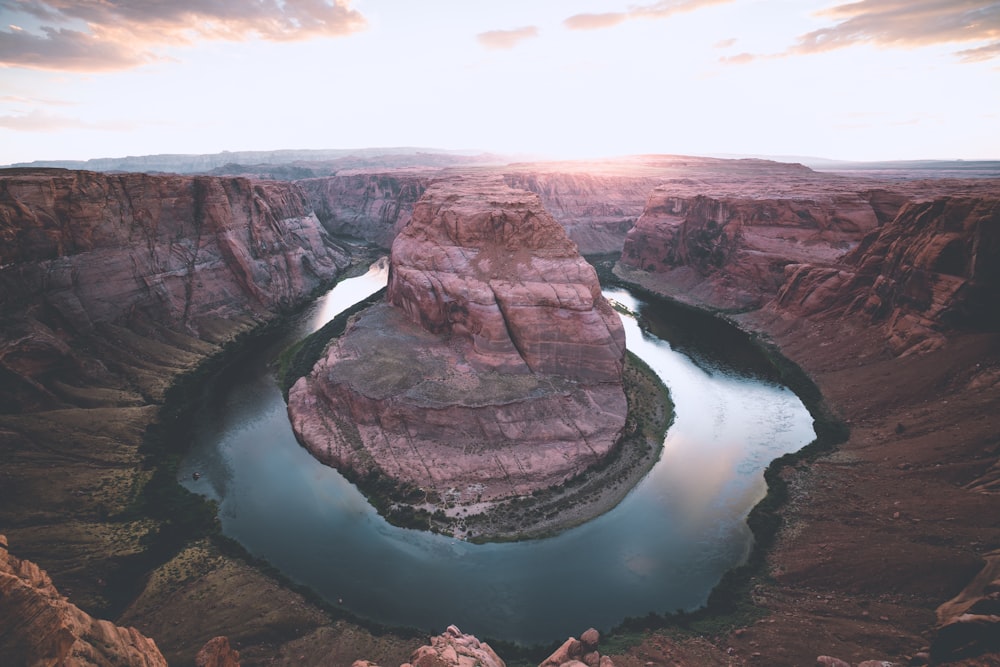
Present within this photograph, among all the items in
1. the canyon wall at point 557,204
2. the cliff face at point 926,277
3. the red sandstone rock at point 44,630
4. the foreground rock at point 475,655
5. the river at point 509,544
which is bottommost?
the river at point 509,544

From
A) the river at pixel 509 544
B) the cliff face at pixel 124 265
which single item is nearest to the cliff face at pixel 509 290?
the river at pixel 509 544

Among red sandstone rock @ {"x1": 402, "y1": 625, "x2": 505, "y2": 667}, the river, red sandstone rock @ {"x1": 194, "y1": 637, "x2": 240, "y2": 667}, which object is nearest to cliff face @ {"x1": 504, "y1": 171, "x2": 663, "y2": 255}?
the river

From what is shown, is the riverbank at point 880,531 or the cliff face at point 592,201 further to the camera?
the cliff face at point 592,201

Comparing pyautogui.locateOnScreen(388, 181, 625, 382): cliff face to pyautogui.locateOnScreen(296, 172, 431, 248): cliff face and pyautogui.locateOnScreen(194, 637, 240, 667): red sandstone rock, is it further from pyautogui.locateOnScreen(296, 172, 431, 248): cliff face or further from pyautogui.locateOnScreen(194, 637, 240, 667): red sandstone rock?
pyautogui.locateOnScreen(296, 172, 431, 248): cliff face

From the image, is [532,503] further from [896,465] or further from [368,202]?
[368,202]

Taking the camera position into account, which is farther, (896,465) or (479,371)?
(479,371)

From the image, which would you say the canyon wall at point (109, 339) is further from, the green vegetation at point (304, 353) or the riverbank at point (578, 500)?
the riverbank at point (578, 500)

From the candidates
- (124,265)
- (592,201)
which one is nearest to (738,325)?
(592,201)
